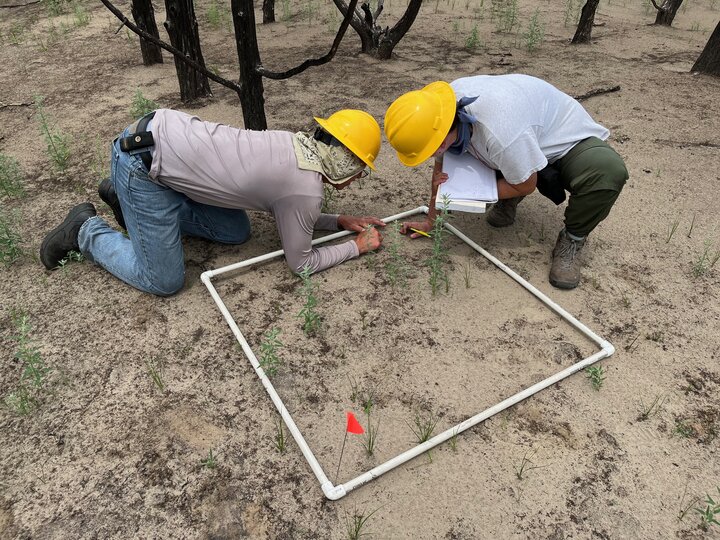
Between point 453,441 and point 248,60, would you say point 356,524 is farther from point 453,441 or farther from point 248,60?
point 248,60

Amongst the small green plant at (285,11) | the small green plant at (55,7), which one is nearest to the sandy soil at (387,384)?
the small green plant at (285,11)

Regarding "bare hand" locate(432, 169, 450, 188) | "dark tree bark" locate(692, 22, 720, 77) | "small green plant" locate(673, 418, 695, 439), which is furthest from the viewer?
"dark tree bark" locate(692, 22, 720, 77)

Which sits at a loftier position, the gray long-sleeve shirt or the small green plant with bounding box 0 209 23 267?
the gray long-sleeve shirt

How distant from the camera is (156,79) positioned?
5.57 m

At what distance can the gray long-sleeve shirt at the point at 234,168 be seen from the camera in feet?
7.92

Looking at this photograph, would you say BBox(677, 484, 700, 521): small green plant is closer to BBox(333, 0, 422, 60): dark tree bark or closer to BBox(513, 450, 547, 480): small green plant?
BBox(513, 450, 547, 480): small green plant

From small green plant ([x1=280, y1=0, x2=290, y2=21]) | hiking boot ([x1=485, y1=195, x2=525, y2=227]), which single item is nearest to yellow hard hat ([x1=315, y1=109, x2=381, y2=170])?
hiking boot ([x1=485, y1=195, x2=525, y2=227])

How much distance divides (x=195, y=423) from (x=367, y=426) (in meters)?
0.72

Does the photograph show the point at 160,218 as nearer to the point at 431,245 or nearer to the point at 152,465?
the point at 152,465

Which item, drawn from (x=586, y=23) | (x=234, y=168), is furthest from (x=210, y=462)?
(x=586, y=23)

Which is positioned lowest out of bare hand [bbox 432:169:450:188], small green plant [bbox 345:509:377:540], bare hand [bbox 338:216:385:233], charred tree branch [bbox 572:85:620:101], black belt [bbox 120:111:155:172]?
small green plant [bbox 345:509:377:540]

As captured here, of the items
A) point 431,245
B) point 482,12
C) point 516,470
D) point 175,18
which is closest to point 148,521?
point 516,470

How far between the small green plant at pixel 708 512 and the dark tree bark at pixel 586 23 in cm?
621

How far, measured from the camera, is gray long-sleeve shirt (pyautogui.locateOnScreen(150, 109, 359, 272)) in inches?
95.0
